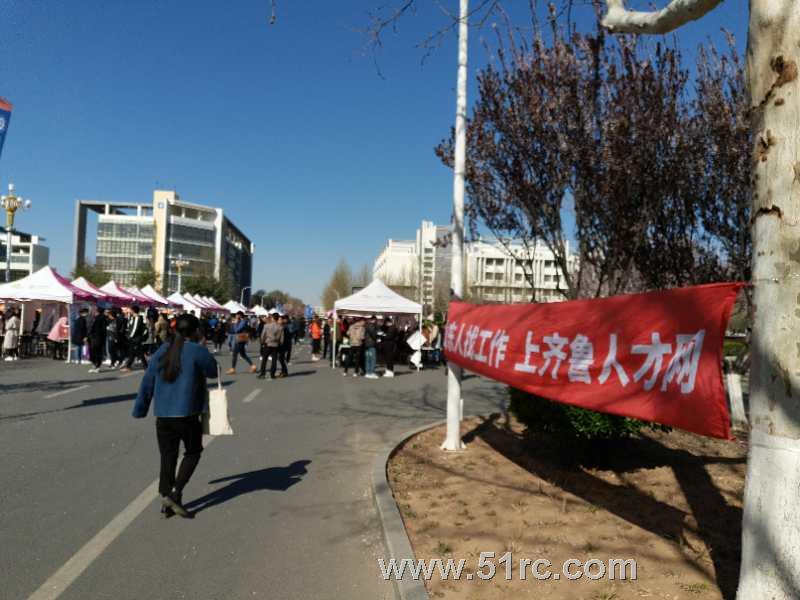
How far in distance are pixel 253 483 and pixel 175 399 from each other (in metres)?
1.57

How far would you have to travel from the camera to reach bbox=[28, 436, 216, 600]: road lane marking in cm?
351

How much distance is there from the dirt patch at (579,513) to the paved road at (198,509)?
1.84 ft

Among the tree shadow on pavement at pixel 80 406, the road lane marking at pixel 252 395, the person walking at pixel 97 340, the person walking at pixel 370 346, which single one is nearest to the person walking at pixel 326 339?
the person walking at pixel 370 346

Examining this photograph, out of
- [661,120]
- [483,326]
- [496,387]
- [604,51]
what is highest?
[604,51]

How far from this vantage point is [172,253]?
111250mm

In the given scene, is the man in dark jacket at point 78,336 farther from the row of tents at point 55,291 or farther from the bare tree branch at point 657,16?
the bare tree branch at point 657,16

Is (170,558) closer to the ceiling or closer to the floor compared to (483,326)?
closer to the floor

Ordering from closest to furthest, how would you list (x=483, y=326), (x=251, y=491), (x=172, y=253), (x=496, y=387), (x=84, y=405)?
(x=251, y=491) < (x=483, y=326) < (x=84, y=405) < (x=496, y=387) < (x=172, y=253)

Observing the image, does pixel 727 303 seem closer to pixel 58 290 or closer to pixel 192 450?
pixel 192 450

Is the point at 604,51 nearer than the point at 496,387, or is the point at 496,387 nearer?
the point at 604,51

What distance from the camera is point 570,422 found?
5836mm

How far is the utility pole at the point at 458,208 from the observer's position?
7375 mm

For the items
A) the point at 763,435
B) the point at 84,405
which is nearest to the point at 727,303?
the point at 763,435

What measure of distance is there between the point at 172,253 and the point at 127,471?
113 metres
